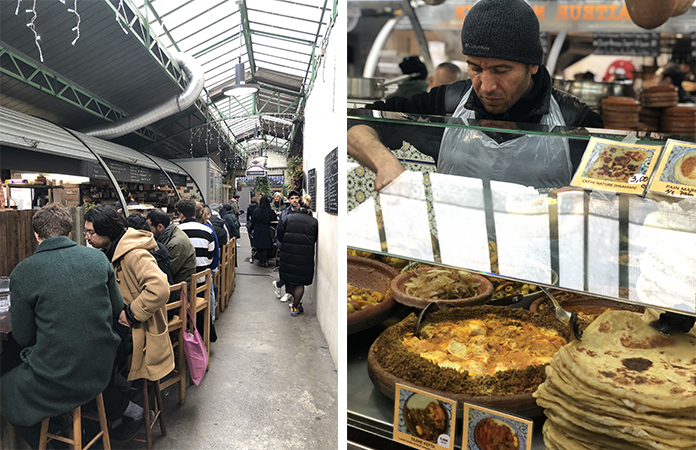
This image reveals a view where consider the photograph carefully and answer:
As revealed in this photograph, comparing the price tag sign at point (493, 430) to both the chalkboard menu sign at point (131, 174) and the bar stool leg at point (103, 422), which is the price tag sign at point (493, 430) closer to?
the bar stool leg at point (103, 422)

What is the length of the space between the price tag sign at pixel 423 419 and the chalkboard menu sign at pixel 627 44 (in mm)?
731

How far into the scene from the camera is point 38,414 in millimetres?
1877

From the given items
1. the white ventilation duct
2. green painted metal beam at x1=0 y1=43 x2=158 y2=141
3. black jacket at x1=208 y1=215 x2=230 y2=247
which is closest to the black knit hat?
black jacket at x1=208 y1=215 x2=230 y2=247

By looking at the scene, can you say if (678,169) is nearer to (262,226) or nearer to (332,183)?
(332,183)

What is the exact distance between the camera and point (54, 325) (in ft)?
6.11

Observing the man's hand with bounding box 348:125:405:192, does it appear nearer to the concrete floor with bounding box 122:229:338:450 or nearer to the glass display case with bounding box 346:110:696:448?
the glass display case with bounding box 346:110:696:448

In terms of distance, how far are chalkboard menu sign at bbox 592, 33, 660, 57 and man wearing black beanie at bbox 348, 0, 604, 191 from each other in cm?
8

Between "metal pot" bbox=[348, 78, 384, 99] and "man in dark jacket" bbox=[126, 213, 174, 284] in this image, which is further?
"man in dark jacket" bbox=[126, 213, 174, 284]

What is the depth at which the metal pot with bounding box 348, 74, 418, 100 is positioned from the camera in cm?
97

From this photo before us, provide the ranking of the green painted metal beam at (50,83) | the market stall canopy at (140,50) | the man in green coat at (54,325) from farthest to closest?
the green painted metal beam at (50,83) → the market stall canopy at (140,50) → the man in green coat at (54,325)

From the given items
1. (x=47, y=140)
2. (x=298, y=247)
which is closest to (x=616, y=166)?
(x=298, y=247)

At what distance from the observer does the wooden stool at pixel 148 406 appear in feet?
7.96

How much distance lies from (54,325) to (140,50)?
646 centimetres

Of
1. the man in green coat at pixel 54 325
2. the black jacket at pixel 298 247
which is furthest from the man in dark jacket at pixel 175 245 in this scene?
the black jacket at pixel 298 247
